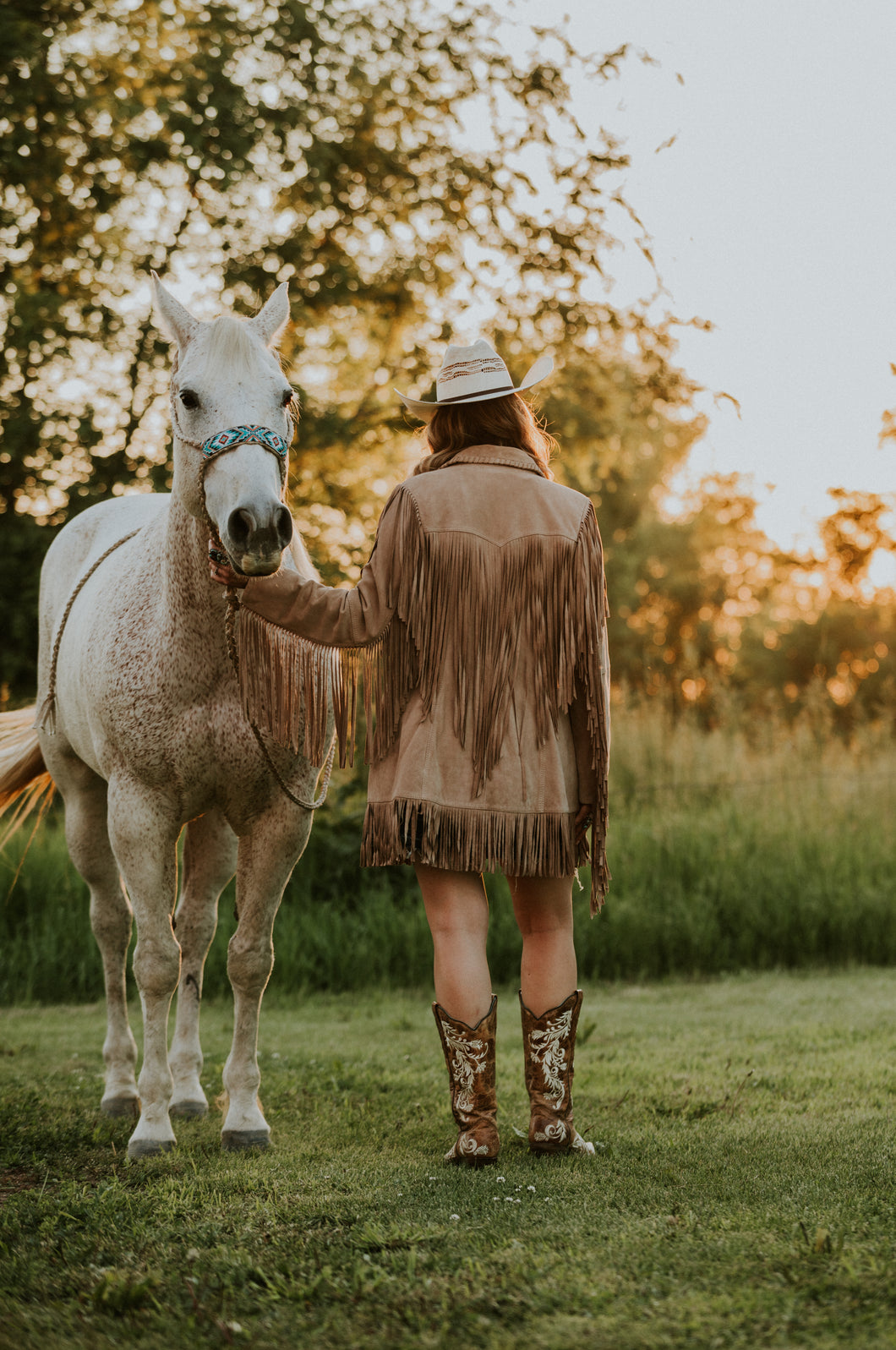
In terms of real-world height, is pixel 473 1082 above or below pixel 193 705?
below

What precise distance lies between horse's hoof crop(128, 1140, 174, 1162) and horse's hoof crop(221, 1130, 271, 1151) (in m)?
0.16

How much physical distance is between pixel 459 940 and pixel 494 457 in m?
1.30

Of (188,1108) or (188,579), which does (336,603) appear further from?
(188,1108)

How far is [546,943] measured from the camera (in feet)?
11.3

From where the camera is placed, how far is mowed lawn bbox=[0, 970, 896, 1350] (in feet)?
7.02

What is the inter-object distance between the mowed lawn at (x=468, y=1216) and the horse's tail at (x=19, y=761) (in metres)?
1.16

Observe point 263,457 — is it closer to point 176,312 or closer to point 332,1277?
point 176,312

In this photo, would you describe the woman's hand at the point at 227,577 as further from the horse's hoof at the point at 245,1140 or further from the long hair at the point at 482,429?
the horse's hoof at the point at 245,1140

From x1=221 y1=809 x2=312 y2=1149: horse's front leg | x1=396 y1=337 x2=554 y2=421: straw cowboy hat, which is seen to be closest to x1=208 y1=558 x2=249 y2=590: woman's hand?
x1=396 y1=337 x2=554 y2=421: straw cowboy hat

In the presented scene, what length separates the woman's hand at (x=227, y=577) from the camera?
3363 mm

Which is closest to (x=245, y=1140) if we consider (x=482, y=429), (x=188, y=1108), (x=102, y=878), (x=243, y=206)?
(x=188, y=1108)

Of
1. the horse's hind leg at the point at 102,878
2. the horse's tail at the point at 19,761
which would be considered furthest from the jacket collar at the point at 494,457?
the horse's tail at the point at 19,761

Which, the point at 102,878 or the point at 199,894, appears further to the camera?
the point at 102,878

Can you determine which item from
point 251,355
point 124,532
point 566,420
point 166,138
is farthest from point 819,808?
point 166,138
